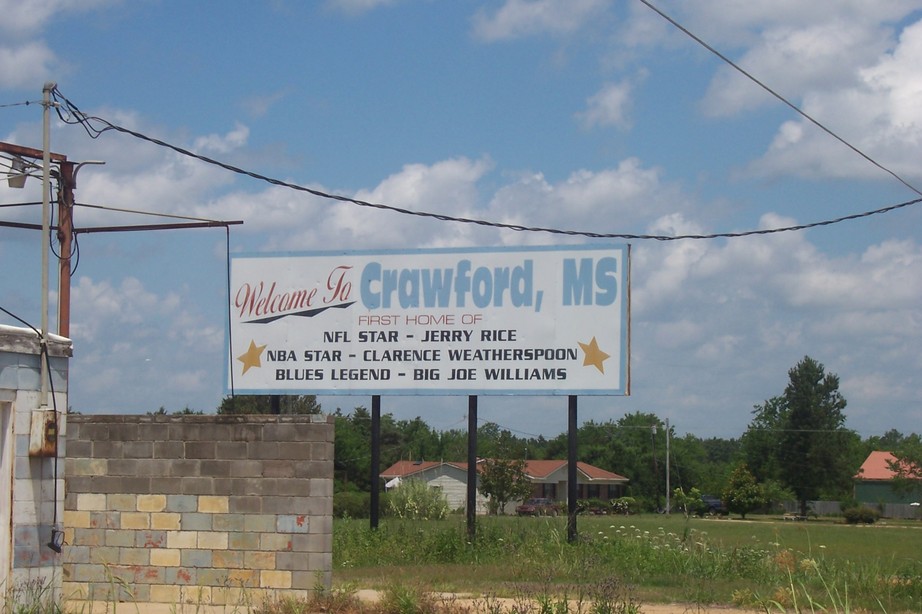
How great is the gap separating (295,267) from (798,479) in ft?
232

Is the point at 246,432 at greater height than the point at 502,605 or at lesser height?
greater

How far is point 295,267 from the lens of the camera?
2162cm

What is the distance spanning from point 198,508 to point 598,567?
7.26 metres

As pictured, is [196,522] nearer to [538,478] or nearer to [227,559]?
[227,559]

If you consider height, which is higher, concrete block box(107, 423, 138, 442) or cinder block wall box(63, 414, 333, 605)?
concrete block box(107, 423, 138, 442)

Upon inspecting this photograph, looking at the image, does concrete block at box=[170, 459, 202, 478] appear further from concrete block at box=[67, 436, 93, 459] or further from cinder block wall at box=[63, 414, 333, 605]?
concrete block at box=[67, 436, 93, 459]

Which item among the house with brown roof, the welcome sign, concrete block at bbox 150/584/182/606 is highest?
the welcome sign

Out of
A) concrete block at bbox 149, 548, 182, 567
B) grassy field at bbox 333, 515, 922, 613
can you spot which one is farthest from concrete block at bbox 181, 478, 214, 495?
grassy field at bbox 333, 515, 922, 613

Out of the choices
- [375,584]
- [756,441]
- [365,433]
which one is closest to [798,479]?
[756,441]

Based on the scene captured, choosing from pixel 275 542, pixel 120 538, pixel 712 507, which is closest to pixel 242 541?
pixel 275 542

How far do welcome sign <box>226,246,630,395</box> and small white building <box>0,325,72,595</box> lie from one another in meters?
9.91

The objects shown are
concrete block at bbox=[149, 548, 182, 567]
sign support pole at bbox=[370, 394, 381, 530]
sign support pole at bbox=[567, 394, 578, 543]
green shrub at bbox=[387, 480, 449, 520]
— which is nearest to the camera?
concrete block at bbox=[149, 548, 182, 567]

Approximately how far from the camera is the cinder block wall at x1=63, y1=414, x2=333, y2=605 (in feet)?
40.0

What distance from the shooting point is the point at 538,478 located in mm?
78125
